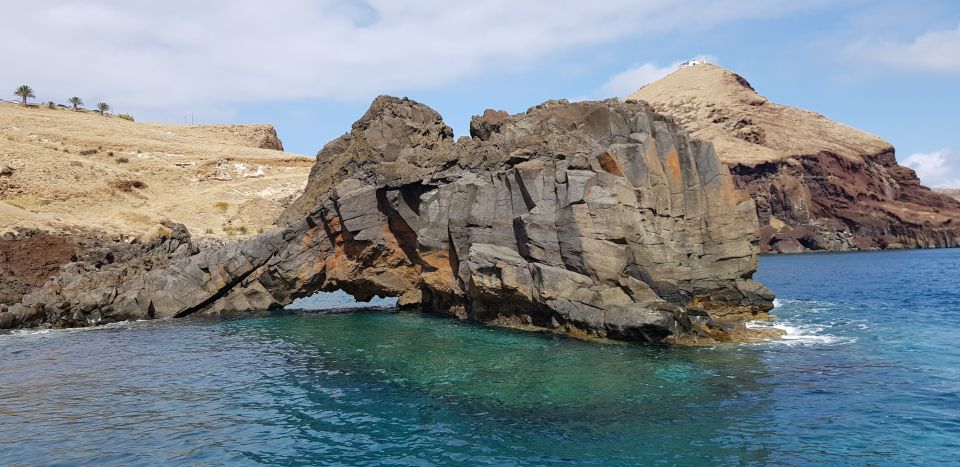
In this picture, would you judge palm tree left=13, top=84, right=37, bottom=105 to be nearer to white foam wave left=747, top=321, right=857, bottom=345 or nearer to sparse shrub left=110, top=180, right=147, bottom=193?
sparse shrub left=110, top=180, right=147, bottom=193

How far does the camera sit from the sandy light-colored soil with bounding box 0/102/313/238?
213 ft

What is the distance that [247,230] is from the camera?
2854 inches

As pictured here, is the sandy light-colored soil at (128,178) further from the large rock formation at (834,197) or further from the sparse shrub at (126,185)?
the large rock formation at (834,197)

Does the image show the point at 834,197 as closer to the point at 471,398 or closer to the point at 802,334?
the point at 802,334

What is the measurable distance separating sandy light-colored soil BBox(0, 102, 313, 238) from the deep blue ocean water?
3295cm

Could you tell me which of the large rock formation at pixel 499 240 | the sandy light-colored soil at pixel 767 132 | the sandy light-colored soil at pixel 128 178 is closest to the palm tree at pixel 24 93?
the sandy light-colored soil at pixel 128 178

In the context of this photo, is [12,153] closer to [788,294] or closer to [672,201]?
[672,201]

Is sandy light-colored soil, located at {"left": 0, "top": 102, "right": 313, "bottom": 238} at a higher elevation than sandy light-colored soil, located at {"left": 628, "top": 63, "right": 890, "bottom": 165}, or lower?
lower

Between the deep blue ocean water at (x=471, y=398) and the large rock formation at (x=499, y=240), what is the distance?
122 inches

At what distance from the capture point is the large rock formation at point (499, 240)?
33031 millimetres

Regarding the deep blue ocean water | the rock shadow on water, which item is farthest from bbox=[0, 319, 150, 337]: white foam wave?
the rock shadow on water

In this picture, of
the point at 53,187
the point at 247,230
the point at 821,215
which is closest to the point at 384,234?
the point at 247,230

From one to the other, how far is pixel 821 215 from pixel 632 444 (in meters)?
160

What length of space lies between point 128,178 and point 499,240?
199 ft
